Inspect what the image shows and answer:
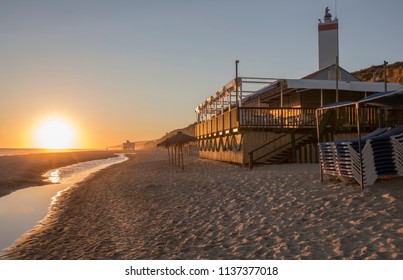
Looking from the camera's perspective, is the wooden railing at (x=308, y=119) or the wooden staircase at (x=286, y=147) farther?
the wooden railing at (x=308, y=119)

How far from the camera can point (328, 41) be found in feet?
124

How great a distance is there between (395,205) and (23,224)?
34.9 ft

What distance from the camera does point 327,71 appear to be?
26859 mm

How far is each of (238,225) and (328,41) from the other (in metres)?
35.7

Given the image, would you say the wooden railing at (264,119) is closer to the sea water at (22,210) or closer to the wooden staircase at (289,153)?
the wooden staircase at (289,153)

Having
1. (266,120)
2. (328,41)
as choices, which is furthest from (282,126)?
(328,41)

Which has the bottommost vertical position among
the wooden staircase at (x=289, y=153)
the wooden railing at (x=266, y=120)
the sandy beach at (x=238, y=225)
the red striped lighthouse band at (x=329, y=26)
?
the sandy beach at (x=238, y=225)

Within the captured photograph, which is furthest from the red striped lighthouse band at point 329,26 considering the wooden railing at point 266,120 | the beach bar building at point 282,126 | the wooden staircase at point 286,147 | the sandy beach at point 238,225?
the sandy beach at point 238,225

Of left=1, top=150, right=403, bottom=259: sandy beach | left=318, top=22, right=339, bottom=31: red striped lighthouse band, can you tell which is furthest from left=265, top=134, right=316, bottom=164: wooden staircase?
left=318, top=22, right=339, bottom=31: red striped lighthouse band

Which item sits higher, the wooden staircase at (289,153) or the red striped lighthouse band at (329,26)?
the red striped lighthouse band at (329,26)

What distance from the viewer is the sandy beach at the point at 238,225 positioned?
5883mm

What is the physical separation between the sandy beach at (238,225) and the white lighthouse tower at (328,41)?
94.4 feet

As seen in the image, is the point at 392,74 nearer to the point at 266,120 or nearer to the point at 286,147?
the point at 286,147
